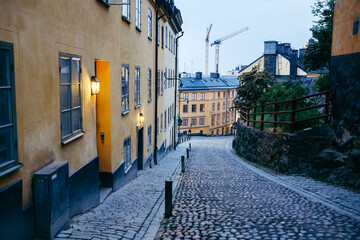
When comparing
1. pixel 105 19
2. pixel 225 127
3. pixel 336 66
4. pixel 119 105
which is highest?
pixel 105 19

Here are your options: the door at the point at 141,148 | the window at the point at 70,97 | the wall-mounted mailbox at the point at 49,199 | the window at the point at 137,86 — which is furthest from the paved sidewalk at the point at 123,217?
the door at the point at 141,148

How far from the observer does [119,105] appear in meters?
9.72

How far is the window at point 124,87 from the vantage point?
33.6ft

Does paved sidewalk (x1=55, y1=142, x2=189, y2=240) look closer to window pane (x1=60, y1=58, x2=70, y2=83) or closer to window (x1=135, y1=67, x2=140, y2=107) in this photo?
window pane (x1=60, y1=58, x2=70, y2=83)

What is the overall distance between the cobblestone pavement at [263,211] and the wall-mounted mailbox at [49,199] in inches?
69.6

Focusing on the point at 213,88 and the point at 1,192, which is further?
the point at 213,88

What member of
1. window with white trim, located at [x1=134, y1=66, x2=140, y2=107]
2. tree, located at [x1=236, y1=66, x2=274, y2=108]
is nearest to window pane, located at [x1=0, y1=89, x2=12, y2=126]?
window with white trim, located at [x1=134, y1=66, x2=140, y2=107]

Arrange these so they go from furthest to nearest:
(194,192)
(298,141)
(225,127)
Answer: (225,127)
(298,141)
(194,192)

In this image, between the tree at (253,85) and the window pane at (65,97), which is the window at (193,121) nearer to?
the tree at (253,85)

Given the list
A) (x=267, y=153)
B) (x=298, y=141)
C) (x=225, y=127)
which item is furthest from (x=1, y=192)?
(x=225, y=127)

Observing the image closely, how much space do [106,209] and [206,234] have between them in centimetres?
268

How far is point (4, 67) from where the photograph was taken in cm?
384

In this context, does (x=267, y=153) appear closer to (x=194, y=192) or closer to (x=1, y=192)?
(x=194, y=192)

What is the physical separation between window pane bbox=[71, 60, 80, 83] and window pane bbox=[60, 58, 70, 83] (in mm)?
182
